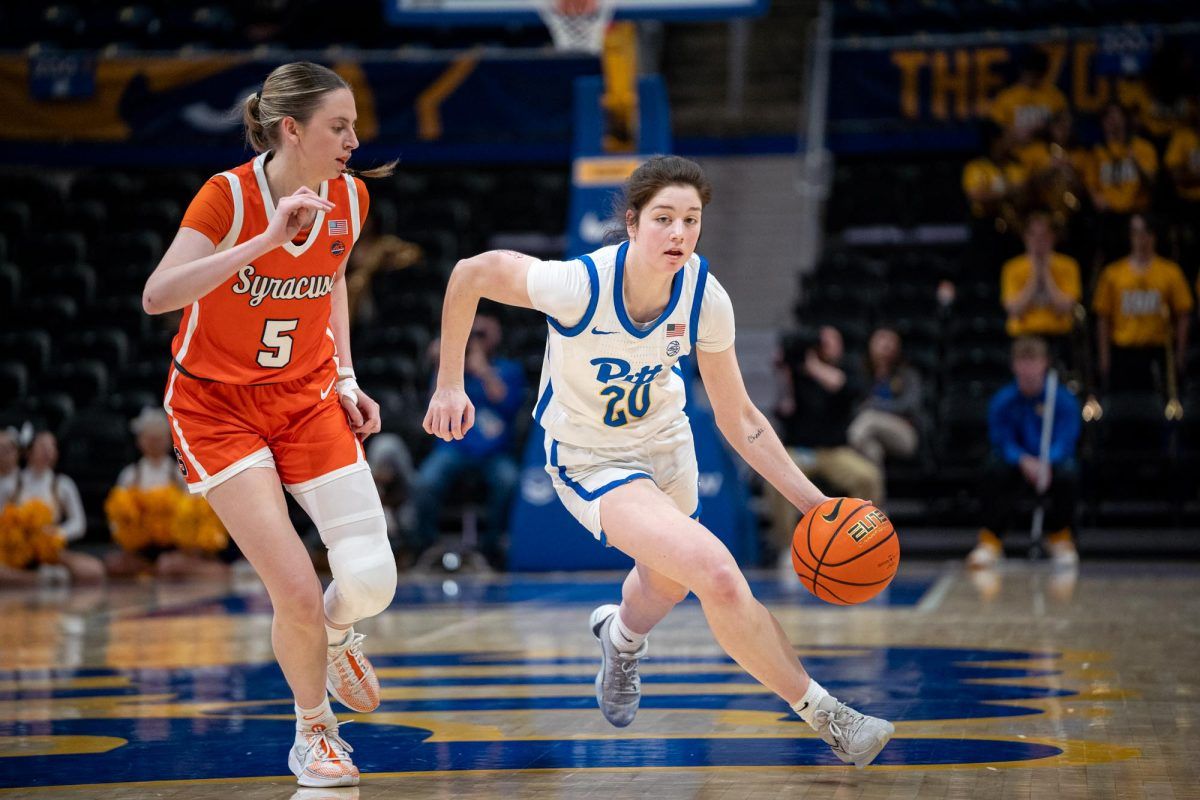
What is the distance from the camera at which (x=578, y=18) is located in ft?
32.6

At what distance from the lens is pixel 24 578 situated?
1065cm

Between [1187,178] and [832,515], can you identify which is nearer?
[832,515]

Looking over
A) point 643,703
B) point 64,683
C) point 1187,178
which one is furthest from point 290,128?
point 1187,178

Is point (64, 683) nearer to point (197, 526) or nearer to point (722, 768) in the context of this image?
point (722, 768)

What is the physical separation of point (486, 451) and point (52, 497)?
3090 millimetres

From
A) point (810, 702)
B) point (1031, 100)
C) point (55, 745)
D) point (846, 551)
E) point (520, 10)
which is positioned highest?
point (520, 10)

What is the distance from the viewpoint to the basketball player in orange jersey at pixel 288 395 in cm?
398

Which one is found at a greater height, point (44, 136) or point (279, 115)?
point (44, 136)

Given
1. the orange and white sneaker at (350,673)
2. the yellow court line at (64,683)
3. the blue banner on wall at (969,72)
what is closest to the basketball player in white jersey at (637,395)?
the orange and white sneaker at (350,673)

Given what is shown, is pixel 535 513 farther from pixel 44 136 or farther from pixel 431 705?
pixel 44 136

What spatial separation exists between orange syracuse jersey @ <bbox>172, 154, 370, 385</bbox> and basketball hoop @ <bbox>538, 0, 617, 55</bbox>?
5919 mm

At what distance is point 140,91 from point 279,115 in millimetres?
11024

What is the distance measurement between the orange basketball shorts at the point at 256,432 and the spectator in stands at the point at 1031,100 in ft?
32.3

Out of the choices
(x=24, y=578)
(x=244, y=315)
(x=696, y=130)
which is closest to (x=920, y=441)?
(x=696, y=130)
